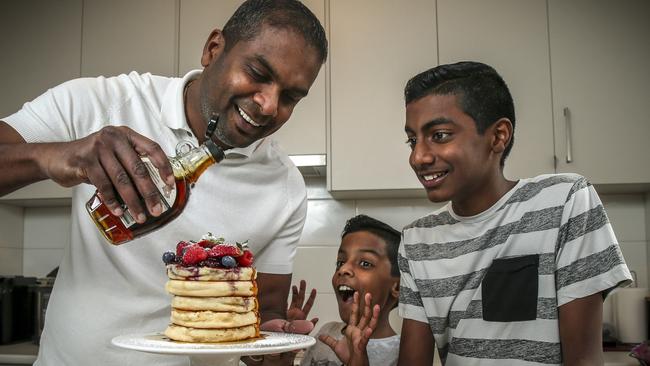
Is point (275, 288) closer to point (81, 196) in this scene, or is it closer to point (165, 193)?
point (81, 196)

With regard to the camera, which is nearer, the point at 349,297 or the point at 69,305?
the point at 69,305

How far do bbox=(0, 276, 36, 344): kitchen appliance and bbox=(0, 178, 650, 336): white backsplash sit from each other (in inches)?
10.6

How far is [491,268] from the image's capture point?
52.8 inches

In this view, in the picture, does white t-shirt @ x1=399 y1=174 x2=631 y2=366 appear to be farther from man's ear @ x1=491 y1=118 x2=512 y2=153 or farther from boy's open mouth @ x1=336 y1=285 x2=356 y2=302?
boy's open mouth @ x1=336 y1=285 x2=356 y2=302

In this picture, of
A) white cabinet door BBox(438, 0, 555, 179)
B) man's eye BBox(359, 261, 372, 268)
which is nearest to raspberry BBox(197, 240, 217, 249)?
man's eye BBox(359, 261, 372, 268)

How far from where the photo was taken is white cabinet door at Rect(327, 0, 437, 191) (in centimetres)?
261

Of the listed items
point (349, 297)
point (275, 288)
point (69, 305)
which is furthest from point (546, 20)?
point (69, 305)

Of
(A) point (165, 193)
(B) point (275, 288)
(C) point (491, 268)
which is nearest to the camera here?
(A) point (165, 193)

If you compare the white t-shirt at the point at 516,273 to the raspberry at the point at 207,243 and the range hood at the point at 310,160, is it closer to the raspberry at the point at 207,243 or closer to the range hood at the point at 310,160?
the raspberry at the point at 207,243

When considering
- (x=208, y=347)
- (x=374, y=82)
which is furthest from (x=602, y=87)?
(x=208, y=347)

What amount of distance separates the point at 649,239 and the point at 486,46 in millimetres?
1144

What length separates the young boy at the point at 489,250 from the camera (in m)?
1.26

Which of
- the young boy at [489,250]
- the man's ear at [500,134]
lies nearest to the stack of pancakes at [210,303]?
the young boy at [489,250]

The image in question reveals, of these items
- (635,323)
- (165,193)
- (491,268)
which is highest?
(165,193)
